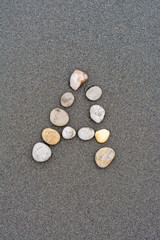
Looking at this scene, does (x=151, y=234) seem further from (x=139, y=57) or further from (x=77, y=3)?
(x=77, y=3)

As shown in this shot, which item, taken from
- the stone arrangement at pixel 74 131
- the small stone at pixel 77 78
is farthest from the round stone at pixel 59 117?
the small stone at pixel 77 78

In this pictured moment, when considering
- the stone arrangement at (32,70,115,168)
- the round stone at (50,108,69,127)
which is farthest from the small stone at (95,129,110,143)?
the round stone at (50,108,69,127)

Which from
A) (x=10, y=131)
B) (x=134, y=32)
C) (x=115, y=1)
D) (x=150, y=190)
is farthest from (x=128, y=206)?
(x=115, y=1)

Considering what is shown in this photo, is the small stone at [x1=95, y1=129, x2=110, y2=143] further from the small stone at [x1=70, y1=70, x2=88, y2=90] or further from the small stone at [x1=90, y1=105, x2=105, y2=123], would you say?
the small stone at [x1=70, y1=70, x2=88, y2=90]

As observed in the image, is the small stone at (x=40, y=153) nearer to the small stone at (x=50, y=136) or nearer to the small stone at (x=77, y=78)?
the small stone at (x=50, y=136)

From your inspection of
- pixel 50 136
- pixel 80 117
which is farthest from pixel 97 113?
pixel 50 136

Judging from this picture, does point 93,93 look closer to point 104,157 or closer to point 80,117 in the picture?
point 80,117
